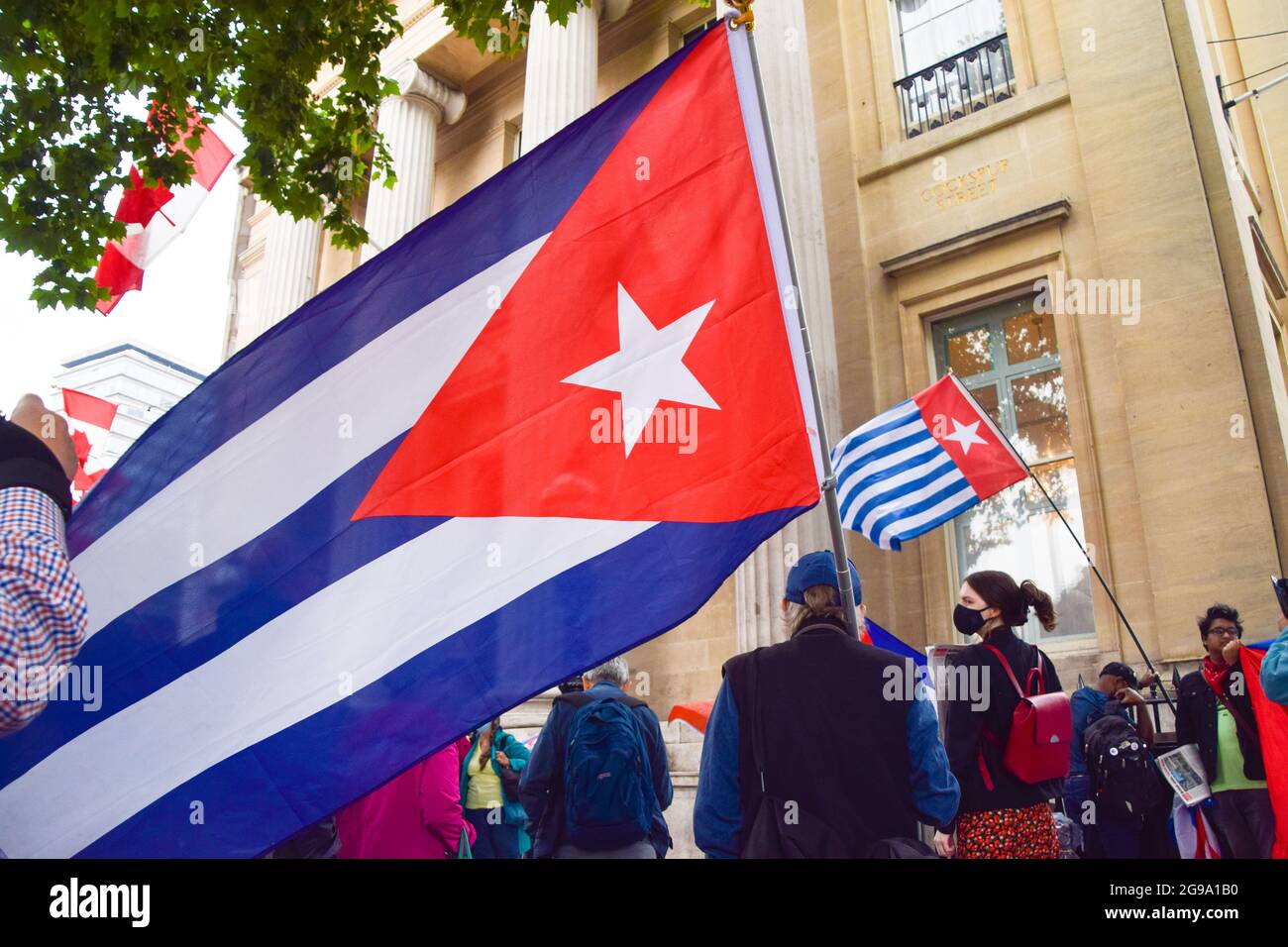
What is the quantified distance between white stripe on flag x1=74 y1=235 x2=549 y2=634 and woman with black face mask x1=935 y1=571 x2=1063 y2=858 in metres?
2.40

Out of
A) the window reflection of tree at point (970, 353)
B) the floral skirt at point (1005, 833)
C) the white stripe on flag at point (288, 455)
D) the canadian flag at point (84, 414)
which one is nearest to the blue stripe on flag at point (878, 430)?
the window reflection of tree at point (970, 353)

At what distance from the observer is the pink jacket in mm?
5086

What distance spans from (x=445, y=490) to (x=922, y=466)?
203 inches

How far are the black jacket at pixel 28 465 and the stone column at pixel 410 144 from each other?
46.4 feet

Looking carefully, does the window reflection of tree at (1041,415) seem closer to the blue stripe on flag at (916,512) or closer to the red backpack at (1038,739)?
the blue stripe on flag at (916,512)

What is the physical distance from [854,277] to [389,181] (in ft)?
18.2

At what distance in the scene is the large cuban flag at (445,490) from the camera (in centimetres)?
260

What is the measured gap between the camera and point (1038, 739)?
3.60 m

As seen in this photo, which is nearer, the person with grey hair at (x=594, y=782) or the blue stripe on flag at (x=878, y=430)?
the person with grey hair at (x=594, y=782)

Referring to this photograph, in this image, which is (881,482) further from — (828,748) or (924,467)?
(828,748)

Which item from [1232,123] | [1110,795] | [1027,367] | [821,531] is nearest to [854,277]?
[1027,367]

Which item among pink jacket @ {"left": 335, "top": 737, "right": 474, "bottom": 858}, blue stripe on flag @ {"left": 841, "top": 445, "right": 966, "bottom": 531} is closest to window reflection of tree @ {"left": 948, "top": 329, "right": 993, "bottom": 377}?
blue stripe on flag @ {"left": 841, "top": 445, "right": 966, "bottom": 531}
